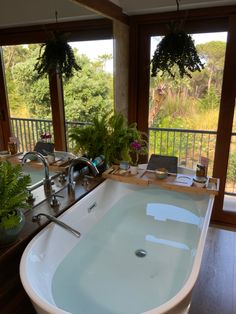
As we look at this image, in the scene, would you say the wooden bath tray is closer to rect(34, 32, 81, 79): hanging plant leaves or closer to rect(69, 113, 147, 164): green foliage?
rect(69, 113, 147, 164): green foliage

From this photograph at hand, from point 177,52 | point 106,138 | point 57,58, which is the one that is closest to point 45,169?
point 106,138

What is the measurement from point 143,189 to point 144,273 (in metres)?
0.81

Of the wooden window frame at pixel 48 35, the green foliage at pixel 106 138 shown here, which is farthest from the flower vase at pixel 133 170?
the wooden window frame at pixel 48 35

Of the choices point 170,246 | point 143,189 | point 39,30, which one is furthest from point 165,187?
point 39,30

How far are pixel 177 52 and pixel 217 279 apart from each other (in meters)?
2.02

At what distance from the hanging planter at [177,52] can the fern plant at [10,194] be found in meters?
1.73

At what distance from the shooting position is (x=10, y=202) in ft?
4.36

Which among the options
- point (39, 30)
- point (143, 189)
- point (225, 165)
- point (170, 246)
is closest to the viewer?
point (39, 30)

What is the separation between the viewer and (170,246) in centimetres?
214

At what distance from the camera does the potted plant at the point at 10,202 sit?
131 centimetres

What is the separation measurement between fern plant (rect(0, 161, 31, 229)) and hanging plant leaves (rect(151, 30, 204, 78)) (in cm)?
172

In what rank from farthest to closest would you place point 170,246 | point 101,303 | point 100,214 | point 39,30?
point 100,214 < point 170,246 < point 39,30 < point 101,303

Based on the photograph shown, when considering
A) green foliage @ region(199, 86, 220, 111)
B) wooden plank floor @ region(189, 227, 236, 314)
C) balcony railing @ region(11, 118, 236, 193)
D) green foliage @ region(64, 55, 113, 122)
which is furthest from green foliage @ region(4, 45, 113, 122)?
wooden plank floor @ region(189, 227, 236, 314)

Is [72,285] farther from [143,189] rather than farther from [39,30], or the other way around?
[39,30]
